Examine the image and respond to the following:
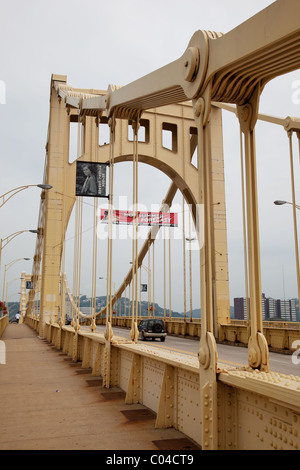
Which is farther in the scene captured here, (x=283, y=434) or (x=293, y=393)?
(x=283, y=434)

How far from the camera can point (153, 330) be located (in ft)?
75.7

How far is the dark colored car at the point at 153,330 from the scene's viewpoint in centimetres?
2288

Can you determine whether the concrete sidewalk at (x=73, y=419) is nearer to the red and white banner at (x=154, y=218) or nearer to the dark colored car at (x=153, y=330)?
the dark colored car at (x=153, y=330)

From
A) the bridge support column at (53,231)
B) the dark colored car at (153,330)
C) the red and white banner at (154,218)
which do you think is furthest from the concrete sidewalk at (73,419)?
the red and white banner at (154,218)

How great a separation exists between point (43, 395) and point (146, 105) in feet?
19.1

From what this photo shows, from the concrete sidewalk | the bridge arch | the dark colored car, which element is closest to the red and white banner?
the bridge arch

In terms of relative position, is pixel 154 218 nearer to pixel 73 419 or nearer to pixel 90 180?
pixel 90 180

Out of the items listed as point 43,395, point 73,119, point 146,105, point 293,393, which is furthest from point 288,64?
point 73,119

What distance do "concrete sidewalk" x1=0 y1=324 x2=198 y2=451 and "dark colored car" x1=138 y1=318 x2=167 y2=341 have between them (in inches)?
504

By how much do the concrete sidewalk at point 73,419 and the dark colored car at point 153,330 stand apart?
12.8m

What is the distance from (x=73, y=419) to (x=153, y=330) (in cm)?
1703

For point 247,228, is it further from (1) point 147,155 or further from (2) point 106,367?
(1) point 147,155

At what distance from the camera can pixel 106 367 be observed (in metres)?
8.80

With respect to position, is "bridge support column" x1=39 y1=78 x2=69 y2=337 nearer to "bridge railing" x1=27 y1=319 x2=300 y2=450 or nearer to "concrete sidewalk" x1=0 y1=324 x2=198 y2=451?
"concrete sidewalk" x1=0 y1=324 x2=198 y2=451
